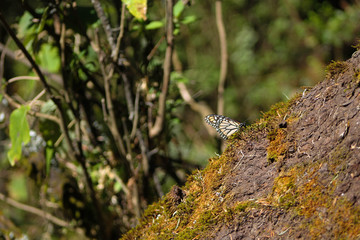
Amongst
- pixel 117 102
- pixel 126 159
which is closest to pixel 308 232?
pixel 126 159

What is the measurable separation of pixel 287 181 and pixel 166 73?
71.9 inches

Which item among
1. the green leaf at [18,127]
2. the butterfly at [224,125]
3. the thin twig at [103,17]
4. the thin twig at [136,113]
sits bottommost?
the butterfly at [224,125]

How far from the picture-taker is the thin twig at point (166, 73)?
111 inches

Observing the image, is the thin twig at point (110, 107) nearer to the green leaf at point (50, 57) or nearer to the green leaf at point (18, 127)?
the green leaf at point (50, 57)

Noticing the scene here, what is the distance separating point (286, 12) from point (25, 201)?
8615 millimetres

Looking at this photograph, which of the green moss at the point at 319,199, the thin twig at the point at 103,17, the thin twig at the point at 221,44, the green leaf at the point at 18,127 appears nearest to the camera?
the green moss at the point at 319,199

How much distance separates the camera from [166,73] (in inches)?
119

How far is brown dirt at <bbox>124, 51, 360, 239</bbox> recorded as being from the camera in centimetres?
122

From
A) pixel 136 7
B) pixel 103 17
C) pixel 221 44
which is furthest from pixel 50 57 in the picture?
pixel 221 44

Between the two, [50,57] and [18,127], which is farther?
[50,57]

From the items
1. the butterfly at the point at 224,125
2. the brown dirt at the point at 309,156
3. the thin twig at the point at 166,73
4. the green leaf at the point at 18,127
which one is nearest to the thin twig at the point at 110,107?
the thin twig at the point at 166,73

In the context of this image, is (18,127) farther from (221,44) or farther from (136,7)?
(221,44)

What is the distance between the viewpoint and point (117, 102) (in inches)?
133

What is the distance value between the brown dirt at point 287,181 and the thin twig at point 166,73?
1.49m
